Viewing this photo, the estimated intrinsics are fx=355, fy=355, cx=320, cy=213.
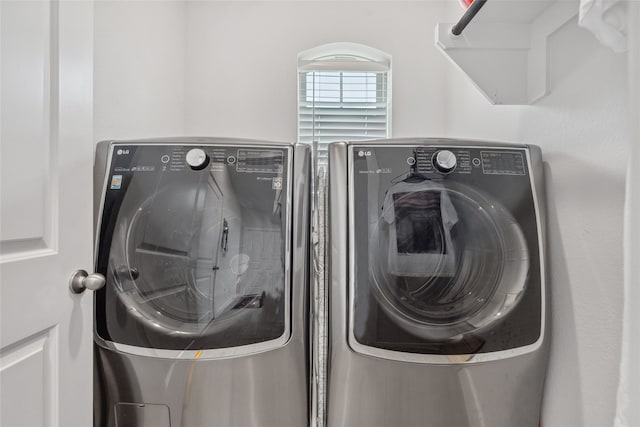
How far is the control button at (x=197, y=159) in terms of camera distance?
1.03 meters

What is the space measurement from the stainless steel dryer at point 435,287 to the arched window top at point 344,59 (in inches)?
41.6

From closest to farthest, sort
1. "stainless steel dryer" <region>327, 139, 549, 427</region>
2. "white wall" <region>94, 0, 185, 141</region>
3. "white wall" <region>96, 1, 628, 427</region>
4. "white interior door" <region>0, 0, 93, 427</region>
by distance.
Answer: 1. "white interior door" <region>0, 0, 93, 427</region>
2. "white wall" <region>96, 1, 628, 427</region>
3. "stainless steel dryer" <region>327, 139, 549, 427</region>
4. "white wall" <region>94, 0, 185, 141</region>

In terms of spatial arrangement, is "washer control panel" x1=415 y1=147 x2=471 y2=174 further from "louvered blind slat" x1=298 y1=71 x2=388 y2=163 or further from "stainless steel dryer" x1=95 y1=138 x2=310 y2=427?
"louvered blind slat" x1=298 y1=71 x2=388 y2=163

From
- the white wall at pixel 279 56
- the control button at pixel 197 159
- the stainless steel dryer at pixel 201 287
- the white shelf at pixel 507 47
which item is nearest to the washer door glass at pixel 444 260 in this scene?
the stainless steel dryer at pixel 201 287

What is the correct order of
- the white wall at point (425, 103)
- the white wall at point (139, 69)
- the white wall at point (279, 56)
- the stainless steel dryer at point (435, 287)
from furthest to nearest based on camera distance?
the white wall at point (279, 56) → the white wall at point (139, 69) → the stainless steel dryer at point (435, 287) → the white wall at point (425, 103)

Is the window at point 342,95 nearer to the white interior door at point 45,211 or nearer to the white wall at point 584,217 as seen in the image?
the white wall at point 584,217

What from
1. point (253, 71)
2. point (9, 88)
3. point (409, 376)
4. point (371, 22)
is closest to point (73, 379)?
point (9, 88)

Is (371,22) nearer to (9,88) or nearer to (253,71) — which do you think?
(253,71)

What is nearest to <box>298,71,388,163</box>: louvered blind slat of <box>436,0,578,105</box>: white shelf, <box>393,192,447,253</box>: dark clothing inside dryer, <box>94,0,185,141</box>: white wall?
<box>94,0,185,141</box>: white wall

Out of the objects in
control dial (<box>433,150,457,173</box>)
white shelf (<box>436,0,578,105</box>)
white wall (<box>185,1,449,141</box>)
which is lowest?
control dial (<box>433,150,457,173</box>)

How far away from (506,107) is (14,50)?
1425 millimetres

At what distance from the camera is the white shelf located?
3.24ft

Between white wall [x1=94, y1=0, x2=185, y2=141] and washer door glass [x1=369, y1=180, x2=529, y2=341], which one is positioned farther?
white wall [x1=94, y1=0, x2=185, y2=141]

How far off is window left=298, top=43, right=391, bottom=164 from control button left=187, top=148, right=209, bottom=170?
36.8 inches
